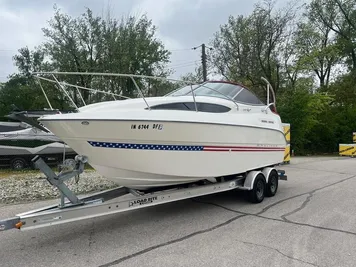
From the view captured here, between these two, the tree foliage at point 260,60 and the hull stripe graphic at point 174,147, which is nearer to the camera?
the hull stripe graphic at point 174,147

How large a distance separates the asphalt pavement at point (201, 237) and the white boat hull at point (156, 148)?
2.43 ft

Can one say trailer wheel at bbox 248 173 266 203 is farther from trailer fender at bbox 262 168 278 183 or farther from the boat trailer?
trailer fender at bbox 262 168 278 183

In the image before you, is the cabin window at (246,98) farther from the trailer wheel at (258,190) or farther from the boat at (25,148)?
the boat at (25,148)

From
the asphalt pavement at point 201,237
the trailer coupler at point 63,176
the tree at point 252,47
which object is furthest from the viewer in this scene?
the tree at point 252,47

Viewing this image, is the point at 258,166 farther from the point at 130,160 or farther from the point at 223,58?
the point at 223,58

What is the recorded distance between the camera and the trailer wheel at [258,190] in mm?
6605

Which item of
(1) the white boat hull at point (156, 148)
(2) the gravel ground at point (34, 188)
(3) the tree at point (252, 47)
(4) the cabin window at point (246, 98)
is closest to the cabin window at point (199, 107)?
(1) the white boat hull at point (156, 148)

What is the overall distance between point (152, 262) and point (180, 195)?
1890 mm

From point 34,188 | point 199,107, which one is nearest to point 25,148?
point 34,188

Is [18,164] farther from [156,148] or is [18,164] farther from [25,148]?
[156,148]

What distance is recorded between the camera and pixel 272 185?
7.34 m

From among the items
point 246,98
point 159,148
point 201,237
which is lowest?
point 201,237

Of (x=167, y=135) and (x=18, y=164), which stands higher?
(x=167, y=135)

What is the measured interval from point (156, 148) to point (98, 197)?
118cm
